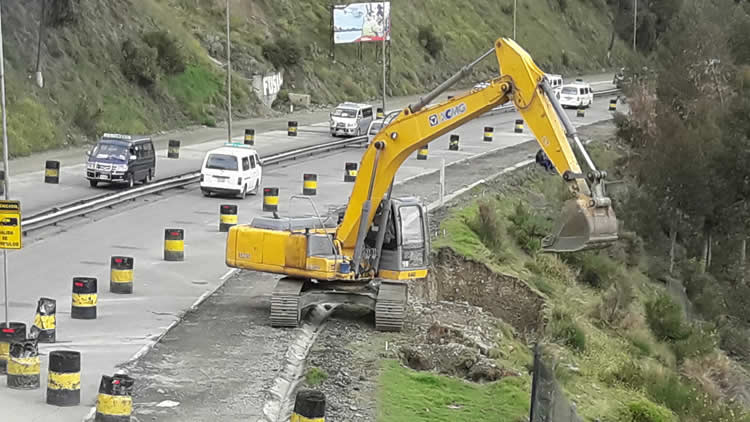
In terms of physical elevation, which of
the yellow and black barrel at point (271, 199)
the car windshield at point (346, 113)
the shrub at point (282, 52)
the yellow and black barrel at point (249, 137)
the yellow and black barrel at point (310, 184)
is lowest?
the yellow and black barrel at point (271, 199)

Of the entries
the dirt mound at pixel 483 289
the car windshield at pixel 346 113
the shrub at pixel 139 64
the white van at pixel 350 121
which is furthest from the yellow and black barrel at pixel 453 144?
the dirt mound at pixel 483 289

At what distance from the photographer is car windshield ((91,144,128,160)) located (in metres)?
40.8

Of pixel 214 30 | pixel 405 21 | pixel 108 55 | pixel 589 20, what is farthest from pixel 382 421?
pixel 589 20

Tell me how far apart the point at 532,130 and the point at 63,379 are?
7.98m

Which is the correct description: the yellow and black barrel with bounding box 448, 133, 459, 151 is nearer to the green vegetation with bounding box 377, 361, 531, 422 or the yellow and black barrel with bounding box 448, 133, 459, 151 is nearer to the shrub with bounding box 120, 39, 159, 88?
the shrub with bounding box 120, 39, 159, 88

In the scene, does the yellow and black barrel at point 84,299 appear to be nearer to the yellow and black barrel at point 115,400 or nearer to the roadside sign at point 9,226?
the roadside sign at point 9,226

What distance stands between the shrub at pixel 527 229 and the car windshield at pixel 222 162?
9.23 m

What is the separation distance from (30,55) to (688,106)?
29591 millimetres

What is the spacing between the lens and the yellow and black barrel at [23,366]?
17.4 metres

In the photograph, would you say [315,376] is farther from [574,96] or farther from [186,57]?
[574,96]

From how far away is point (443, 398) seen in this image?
19.1m

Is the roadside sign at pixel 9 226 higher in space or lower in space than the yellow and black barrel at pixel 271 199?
lower

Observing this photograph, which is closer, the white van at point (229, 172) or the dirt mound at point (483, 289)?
the dirt mound at point (483, 289)

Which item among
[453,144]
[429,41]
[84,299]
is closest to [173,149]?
[453,144]
